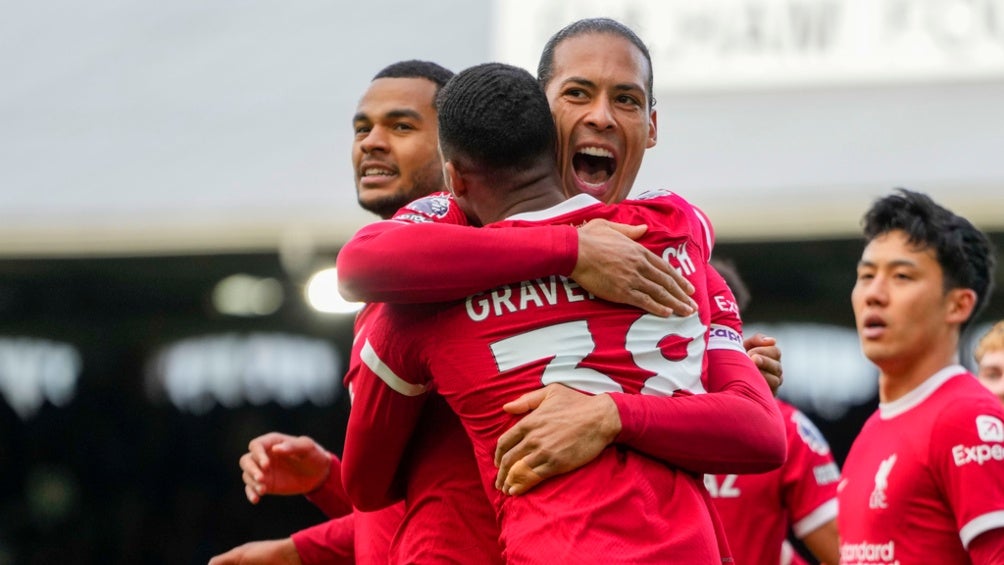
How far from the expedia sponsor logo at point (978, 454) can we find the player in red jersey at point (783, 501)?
3.19 ft

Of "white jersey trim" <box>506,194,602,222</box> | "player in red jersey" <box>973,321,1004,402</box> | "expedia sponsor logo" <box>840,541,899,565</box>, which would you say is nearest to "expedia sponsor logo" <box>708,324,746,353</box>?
"white jersey trim" <box>506,194,602,222</box>

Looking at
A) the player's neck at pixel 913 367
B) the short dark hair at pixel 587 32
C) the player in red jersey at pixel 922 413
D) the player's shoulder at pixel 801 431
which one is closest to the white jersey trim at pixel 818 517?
the player's shoulder at pixel 801 431

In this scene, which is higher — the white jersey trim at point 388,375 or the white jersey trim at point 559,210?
the white jersey trim at point 559,210

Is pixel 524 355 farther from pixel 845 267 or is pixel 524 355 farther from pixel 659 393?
pixel 845 267

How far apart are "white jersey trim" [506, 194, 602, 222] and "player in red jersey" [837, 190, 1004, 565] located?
1.59m

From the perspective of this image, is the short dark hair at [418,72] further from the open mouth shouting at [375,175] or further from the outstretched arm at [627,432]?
the outstretched arm at [627,432]

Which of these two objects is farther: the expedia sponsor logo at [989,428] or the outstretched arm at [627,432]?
the expedia sponsor logo at [989,428]

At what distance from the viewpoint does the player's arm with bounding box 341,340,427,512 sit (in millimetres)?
2613

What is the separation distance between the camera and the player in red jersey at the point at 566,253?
2.39 m

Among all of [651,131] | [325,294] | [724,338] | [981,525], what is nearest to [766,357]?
[724,338]

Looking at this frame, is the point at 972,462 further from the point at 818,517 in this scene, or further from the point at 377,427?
the point at 377,427

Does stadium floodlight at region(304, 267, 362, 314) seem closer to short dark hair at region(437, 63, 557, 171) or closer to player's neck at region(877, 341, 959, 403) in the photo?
player's neck at region(877, 341, 959, 403)

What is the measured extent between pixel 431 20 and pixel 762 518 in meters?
4.58

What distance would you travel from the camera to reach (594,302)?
2506 millimetres
